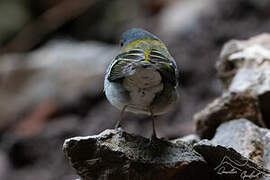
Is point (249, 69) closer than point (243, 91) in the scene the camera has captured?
No

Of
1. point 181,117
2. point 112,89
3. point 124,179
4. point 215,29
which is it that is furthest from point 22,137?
point 124,179

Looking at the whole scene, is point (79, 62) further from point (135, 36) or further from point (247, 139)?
point (247, 139)

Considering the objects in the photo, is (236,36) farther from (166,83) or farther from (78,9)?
(78,9)

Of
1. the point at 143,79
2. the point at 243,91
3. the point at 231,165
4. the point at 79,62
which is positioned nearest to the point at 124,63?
the point at 143,79

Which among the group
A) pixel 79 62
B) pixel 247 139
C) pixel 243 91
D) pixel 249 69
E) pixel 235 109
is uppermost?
pixel 79 62

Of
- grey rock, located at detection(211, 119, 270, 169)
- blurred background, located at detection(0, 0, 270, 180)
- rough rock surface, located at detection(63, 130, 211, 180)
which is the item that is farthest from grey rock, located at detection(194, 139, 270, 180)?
blurred background, located at detection(0, 0, 270, 180)

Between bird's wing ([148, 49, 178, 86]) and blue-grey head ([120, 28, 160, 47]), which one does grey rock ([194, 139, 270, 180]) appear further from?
blue-grey head ([120, 28, 160, 47])
